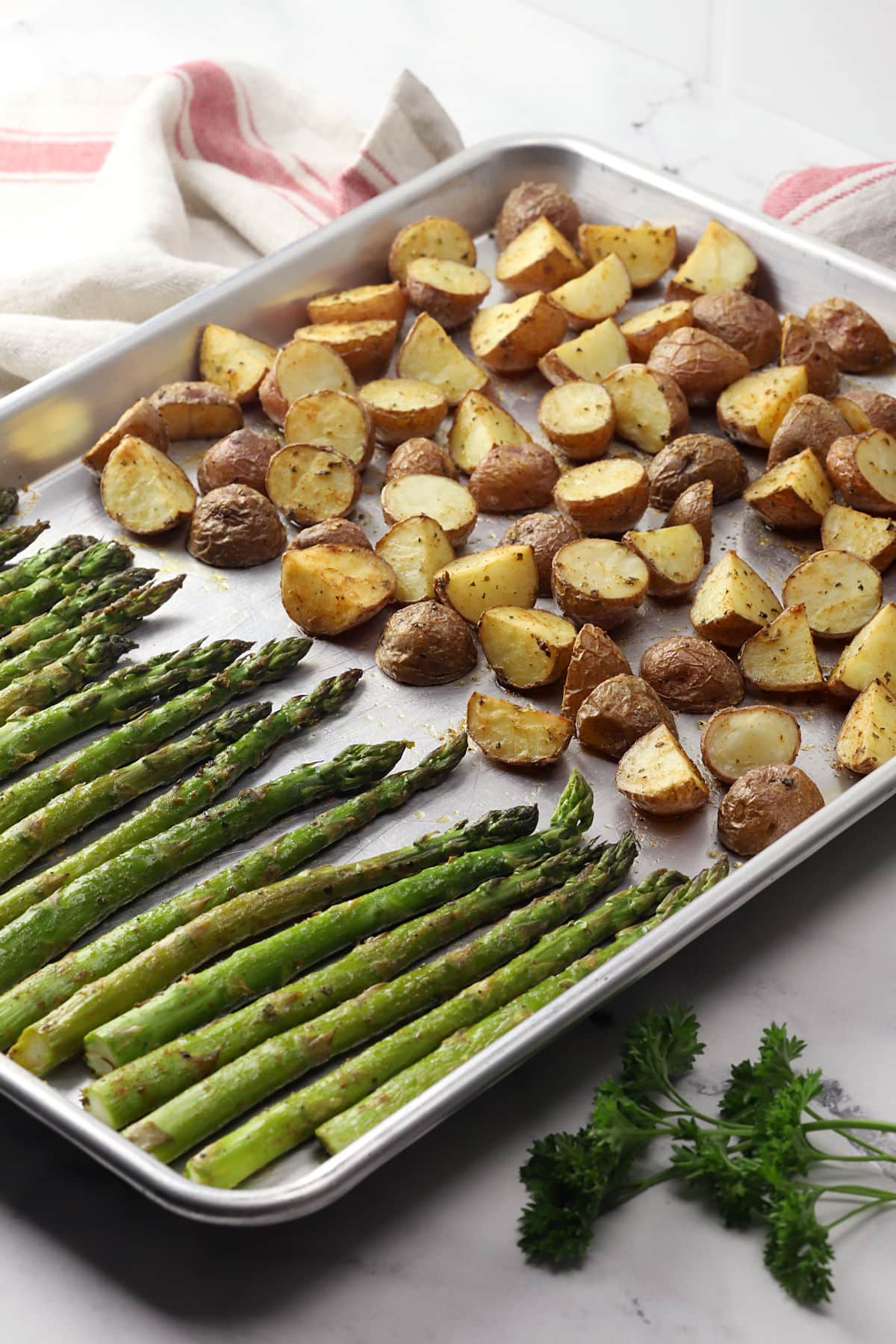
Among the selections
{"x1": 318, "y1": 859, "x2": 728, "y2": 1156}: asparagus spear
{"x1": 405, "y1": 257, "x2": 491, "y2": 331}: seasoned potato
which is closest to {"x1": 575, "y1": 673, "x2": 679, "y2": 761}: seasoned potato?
{"x1": 318, "y1": 859, "x2": 728, "y2": 1156}: asparagus spear

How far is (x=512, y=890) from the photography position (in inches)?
112

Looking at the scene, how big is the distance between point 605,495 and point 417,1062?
1553 millimetres

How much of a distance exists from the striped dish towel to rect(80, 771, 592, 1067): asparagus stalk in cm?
194

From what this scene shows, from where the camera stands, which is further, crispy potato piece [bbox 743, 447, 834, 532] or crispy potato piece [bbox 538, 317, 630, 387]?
crispy potato piece [bbox 538, 317, 630, 387]

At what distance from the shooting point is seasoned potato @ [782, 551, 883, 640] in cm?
343

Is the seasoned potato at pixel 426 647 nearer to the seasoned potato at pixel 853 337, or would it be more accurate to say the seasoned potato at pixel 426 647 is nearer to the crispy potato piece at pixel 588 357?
the crispy potato piece at pixel 588 357

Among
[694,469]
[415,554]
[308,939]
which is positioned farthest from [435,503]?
[308,939]

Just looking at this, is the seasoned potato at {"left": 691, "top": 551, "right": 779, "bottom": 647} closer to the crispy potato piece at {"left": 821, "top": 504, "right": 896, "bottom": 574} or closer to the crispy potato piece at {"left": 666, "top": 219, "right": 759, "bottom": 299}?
the crispy potato piece at {"left": 821, "top": 504, "right": 896, "bottom": 574}

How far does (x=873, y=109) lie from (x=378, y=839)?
391 cm

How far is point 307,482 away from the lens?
3.76m

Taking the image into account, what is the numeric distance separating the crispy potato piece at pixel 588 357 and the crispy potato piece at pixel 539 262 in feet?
0.97

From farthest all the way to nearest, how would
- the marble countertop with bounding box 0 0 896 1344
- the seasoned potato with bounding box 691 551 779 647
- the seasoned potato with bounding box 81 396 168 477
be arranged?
the seasoned potato with bounding box 81 396 168 477
the seasoned potato with bounding box 691 551 779 647
the marble countertop with bounding box 0 0 896 1344

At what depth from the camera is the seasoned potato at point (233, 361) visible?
4.07 metres

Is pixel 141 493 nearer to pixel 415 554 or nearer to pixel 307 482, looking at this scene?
pixel 307 482
